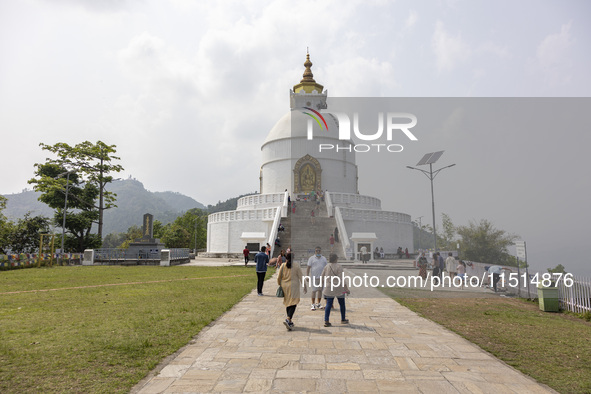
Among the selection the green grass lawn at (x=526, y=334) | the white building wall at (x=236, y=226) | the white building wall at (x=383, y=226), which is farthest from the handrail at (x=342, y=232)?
the green grass lawn at (x=526, y=334)

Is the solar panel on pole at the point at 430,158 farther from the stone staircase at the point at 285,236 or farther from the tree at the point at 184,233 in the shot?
the tree at the point at 184,233

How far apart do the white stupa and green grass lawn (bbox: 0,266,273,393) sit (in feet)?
56.0

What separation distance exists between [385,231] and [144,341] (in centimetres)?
3218

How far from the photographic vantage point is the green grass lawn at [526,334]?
4.95m

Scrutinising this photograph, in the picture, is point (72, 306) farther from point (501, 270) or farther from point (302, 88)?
point (302, 88)

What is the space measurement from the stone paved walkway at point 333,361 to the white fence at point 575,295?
5218mm

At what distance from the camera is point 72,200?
32.7 meters

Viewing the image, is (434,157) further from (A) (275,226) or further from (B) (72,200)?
(B) (72,200)

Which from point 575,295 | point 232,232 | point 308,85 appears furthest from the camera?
point 308,85

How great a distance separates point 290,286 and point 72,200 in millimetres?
32150

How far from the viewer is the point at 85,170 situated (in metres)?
33.4

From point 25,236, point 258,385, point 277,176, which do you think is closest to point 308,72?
point 277,176

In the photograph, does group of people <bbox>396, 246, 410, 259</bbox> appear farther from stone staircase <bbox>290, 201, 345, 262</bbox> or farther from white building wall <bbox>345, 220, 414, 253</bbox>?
stone staircase <bbox>290, 201, 345, 262</bbox>

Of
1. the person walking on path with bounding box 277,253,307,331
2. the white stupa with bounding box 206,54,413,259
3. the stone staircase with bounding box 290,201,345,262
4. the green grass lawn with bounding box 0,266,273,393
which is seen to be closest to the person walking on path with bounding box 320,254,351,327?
the person walking on path with bounding box 277,253,307,331
